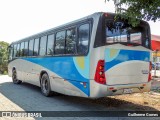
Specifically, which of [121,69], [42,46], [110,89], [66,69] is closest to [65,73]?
[66,69]

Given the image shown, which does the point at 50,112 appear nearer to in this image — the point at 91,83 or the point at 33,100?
the point at 91,83

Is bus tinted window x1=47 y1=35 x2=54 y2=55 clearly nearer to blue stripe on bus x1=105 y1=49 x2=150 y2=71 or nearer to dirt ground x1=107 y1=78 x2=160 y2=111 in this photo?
dirt ground x1=107 y1=78 x2=160 y2=111

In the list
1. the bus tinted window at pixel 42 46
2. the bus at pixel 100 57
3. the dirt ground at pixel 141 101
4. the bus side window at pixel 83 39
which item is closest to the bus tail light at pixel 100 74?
the bus at pixel 100 57

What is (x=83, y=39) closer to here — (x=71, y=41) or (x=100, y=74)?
(x=71, y=41)

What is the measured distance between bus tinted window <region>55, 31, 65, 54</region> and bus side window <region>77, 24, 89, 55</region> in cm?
126

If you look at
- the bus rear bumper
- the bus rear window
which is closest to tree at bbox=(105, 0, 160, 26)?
the bus rear window

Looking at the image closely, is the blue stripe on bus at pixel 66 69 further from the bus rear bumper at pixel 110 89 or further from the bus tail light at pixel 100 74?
the bus tail light at pixel 100 74

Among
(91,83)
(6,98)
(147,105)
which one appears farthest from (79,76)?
(6,98)

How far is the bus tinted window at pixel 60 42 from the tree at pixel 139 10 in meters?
2.80

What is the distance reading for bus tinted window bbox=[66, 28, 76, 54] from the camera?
26.8 ft

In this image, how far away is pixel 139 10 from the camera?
6.92 m

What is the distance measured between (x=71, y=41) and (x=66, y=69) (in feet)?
3.29

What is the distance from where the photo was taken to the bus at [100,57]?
23.3 feet

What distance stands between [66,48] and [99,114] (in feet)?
9.08
